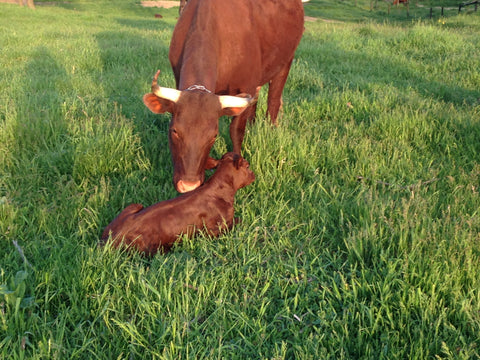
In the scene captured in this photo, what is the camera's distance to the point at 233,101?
3486 millimetres

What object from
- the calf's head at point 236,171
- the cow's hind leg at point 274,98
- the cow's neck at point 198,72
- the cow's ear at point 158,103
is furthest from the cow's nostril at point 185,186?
the cow's hind leg at point 274,98

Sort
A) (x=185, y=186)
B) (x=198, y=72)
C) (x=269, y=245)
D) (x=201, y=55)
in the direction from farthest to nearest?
(x=201, y=55) < (x=198, y=72) < (x=185, y=186) < (x=269, y=245)

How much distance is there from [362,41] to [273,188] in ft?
28.2

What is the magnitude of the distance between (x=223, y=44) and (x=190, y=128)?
5.05 ft

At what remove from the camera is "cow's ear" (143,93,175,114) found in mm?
3373

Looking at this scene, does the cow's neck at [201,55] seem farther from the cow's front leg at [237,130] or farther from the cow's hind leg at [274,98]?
the cow's hind leg at [274,98]

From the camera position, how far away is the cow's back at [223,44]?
13.0 ft

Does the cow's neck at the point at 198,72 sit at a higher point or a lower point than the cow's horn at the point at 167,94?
higher

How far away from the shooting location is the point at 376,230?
106 inches

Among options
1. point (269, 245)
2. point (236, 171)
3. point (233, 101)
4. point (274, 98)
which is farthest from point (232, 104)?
point (274, 98)

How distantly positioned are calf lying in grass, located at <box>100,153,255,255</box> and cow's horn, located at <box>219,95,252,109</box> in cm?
47

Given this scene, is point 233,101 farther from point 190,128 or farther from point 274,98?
point 274,98

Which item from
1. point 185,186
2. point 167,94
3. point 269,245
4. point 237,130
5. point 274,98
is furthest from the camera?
point 274,98

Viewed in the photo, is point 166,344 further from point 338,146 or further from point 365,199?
point 338,146
